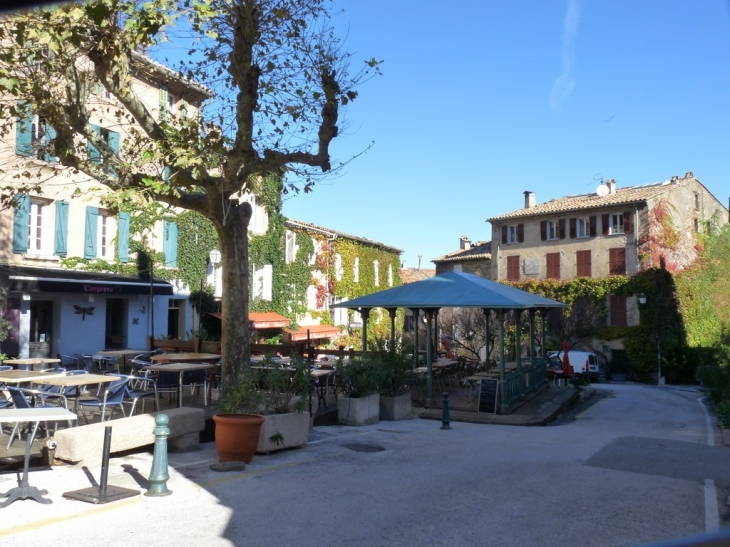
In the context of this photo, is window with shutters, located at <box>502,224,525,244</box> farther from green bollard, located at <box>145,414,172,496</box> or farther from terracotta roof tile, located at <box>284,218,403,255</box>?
green bollard, located at <box>145,414,172,496</box>

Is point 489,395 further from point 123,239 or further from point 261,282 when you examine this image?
point 261,282

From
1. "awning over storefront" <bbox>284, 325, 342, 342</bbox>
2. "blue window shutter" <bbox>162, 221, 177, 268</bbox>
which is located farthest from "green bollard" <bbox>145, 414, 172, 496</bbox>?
"awning over storefront" <bbox>284, 325, 342, 342</bbox>

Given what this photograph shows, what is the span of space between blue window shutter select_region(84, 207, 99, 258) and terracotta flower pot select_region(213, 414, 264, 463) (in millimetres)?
14682

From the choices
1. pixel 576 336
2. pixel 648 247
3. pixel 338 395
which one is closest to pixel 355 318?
pixel 576 336

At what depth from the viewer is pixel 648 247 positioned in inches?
1457

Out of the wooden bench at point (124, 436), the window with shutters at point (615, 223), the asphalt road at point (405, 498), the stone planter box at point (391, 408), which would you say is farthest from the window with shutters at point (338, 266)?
the wooden bench at point (124, 436)

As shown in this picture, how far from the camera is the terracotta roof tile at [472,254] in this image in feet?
154

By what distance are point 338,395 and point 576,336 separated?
89.1 ft

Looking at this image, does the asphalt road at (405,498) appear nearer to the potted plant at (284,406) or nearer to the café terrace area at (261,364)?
the potted plant at (284,406)

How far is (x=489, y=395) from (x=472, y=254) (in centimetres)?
3456

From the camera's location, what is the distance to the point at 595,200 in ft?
133

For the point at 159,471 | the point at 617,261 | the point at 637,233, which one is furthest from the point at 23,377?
the point at 617,261

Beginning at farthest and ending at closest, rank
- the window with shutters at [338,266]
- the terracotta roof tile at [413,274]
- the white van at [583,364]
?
the terracotta roof tile at [413,274]
the window with shutters at [338,266]
the white van at [583,364]

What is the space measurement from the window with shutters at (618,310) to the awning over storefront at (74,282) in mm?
26222
